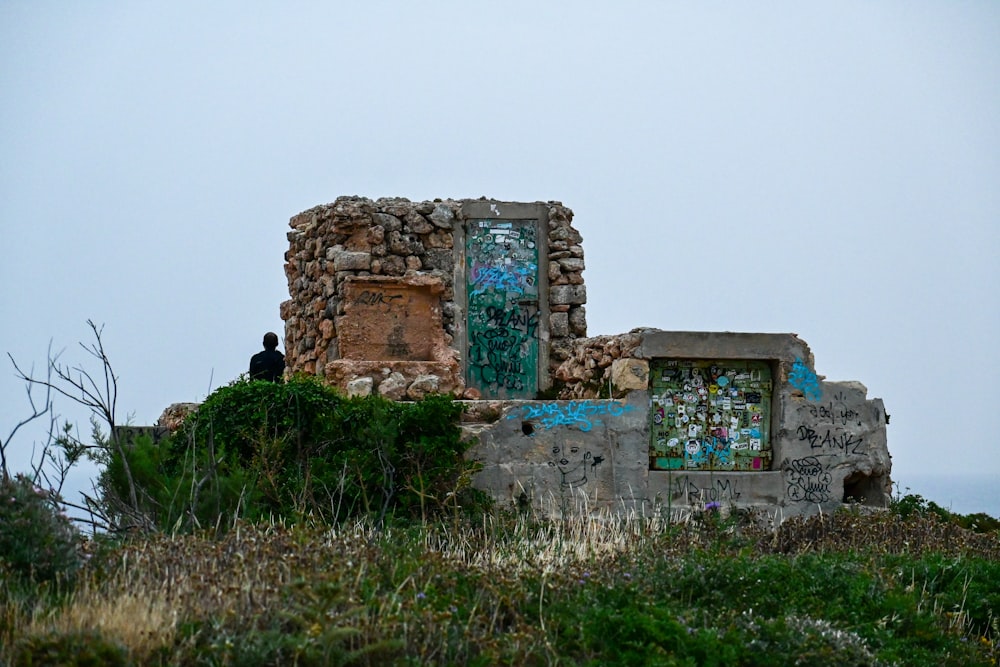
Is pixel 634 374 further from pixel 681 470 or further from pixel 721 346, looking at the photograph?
pixel 681 470

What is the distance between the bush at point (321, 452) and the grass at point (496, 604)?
3.71 feet

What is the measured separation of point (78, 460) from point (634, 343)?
18.8ft

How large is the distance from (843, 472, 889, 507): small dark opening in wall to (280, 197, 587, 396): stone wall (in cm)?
442

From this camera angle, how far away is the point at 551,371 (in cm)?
1641

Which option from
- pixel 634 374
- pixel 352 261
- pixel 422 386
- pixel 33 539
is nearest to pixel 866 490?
pixel 634 374

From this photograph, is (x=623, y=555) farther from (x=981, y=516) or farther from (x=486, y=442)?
(x=981, y=516)

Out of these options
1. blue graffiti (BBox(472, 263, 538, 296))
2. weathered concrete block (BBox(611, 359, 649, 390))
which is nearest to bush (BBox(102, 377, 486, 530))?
weathered concrete block (BBox(611, 359, 649, 390))

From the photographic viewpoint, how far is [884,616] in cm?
834

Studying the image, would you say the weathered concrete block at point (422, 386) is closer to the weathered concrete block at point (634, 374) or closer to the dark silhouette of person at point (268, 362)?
the dark silhouette of person at point (268, 362)

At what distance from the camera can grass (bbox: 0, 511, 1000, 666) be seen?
6.36 metres

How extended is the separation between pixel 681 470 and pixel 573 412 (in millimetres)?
1384

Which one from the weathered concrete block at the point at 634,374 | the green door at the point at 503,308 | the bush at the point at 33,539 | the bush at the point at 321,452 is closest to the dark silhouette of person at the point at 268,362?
the bush at the point at 321,452

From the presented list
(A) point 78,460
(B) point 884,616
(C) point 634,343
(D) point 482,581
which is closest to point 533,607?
(D) point 482,581

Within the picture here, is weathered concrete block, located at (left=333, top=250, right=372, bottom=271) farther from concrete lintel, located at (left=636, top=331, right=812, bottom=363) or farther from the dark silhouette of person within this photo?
concrete lintel, located at (left=636, top=331, right=812, bottom=363)
